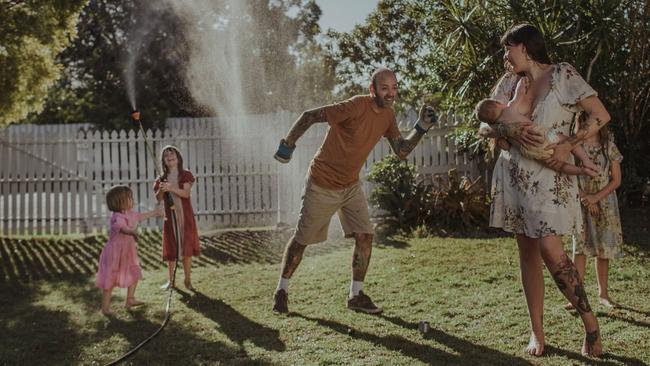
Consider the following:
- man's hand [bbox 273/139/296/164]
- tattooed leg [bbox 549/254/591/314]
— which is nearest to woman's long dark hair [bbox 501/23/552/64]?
tattooed leg [bbox 549/254/591/314]

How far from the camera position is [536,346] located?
393 cm

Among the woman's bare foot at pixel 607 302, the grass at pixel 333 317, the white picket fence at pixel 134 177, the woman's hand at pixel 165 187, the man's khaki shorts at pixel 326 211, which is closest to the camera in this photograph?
the grass at pixel 333 317

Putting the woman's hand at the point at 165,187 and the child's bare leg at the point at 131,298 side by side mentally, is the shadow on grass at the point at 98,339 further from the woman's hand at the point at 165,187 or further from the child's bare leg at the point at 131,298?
the woman's hand at the point at 165,187

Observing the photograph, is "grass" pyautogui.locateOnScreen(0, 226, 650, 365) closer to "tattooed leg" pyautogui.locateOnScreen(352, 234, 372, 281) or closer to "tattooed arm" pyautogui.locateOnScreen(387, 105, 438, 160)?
"tattooed leg" pyautogui.locateOnScreen(352, 234, 372, 281)

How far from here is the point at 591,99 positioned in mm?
3670

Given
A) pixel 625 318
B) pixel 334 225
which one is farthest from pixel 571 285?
pixel 334 225

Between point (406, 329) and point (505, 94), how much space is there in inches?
70.3

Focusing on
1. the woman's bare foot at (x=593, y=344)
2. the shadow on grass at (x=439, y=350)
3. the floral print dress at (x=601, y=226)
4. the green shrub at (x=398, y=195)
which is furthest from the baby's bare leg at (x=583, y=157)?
the green shrub at (x=398, y=195)

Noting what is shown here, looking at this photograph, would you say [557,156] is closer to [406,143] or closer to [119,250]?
[406,143]

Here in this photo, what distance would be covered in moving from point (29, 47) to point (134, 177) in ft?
8.87

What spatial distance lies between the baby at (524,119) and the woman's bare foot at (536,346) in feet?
3.22

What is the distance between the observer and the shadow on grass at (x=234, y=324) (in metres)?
4.57

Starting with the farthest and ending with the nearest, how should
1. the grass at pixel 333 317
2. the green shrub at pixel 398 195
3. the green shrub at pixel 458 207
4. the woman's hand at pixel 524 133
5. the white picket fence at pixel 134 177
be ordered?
the white picket fence at pixel 134 177
the green shrub at pixel 398 195
the green shrub at pixel 458 207
the grass at pixel 333 317
the woman's hand at pixel 524 133

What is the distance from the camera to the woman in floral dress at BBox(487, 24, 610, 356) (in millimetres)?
3658
